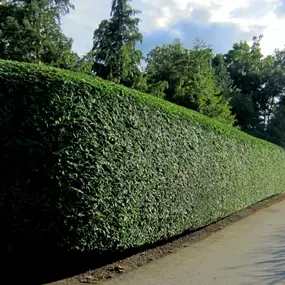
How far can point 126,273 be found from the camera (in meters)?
3.95

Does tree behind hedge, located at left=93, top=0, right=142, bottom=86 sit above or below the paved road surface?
above

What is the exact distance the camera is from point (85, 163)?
11.9 ft

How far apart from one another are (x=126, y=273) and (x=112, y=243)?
1.53 feet

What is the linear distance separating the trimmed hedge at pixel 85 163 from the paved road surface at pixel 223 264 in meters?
0.54

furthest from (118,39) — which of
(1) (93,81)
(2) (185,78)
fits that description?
(1) (93,81)

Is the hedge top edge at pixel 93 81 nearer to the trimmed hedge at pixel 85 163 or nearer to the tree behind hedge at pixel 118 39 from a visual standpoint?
the trimmed hedge at pixel 85 163

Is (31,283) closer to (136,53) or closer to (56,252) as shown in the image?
(56,252)

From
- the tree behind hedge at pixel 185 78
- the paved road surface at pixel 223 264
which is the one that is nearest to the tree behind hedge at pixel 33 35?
the tree behind hedge at pixel 185 78

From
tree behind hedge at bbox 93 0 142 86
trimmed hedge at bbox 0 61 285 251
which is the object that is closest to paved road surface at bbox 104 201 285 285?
trimmed hedge at bbox 0 61 285 251

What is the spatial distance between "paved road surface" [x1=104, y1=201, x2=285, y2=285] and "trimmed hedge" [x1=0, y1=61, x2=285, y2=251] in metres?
0.54

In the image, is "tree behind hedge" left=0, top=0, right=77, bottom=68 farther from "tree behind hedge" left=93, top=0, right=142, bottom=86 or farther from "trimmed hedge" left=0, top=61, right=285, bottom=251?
"trimmed hedge" left=0, top=61, right=285, bottom=251

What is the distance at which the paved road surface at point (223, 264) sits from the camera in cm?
376

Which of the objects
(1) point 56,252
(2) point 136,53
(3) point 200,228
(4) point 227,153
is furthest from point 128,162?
(2) point 136,53

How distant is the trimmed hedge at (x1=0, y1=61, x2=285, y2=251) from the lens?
331cm
